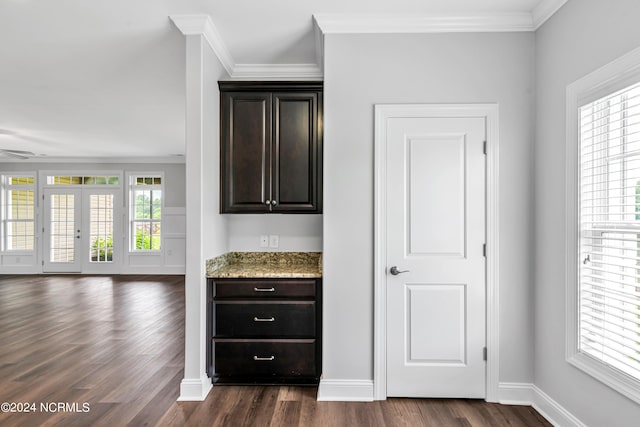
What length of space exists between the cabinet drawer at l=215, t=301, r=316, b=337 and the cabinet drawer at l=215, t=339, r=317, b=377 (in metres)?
0.06

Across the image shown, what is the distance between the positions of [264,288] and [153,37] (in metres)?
2.08

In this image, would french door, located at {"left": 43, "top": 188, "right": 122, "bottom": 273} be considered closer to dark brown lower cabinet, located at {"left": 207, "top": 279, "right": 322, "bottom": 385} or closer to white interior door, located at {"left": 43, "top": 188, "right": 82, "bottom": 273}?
white interior door, located at {"left": 43, "top": 188, "right": 82, "bottom": 273}

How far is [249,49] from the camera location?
9.70ft

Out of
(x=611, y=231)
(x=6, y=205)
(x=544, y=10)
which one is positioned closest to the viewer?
(x=611, y=231)

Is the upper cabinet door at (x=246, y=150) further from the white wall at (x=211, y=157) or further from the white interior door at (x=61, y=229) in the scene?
the white interior door at (x=61, y=229)

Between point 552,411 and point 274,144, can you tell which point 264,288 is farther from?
point 552,411

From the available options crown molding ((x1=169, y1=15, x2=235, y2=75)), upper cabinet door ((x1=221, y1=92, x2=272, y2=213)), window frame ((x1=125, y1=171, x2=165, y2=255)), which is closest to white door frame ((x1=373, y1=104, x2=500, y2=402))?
upper cabinet door ((x1=221, y1=92, x2=272, y2=213))

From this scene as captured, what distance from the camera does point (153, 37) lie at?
2.78 metres

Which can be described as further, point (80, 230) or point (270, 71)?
point (80, 230)

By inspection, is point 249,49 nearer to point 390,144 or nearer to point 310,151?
point 310,151

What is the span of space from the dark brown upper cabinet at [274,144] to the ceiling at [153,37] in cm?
42

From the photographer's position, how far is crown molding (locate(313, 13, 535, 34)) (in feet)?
8.14

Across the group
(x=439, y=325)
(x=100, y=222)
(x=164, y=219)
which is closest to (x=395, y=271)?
(x=439, y=325)

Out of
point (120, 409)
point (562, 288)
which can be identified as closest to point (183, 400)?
point (120, 409)
